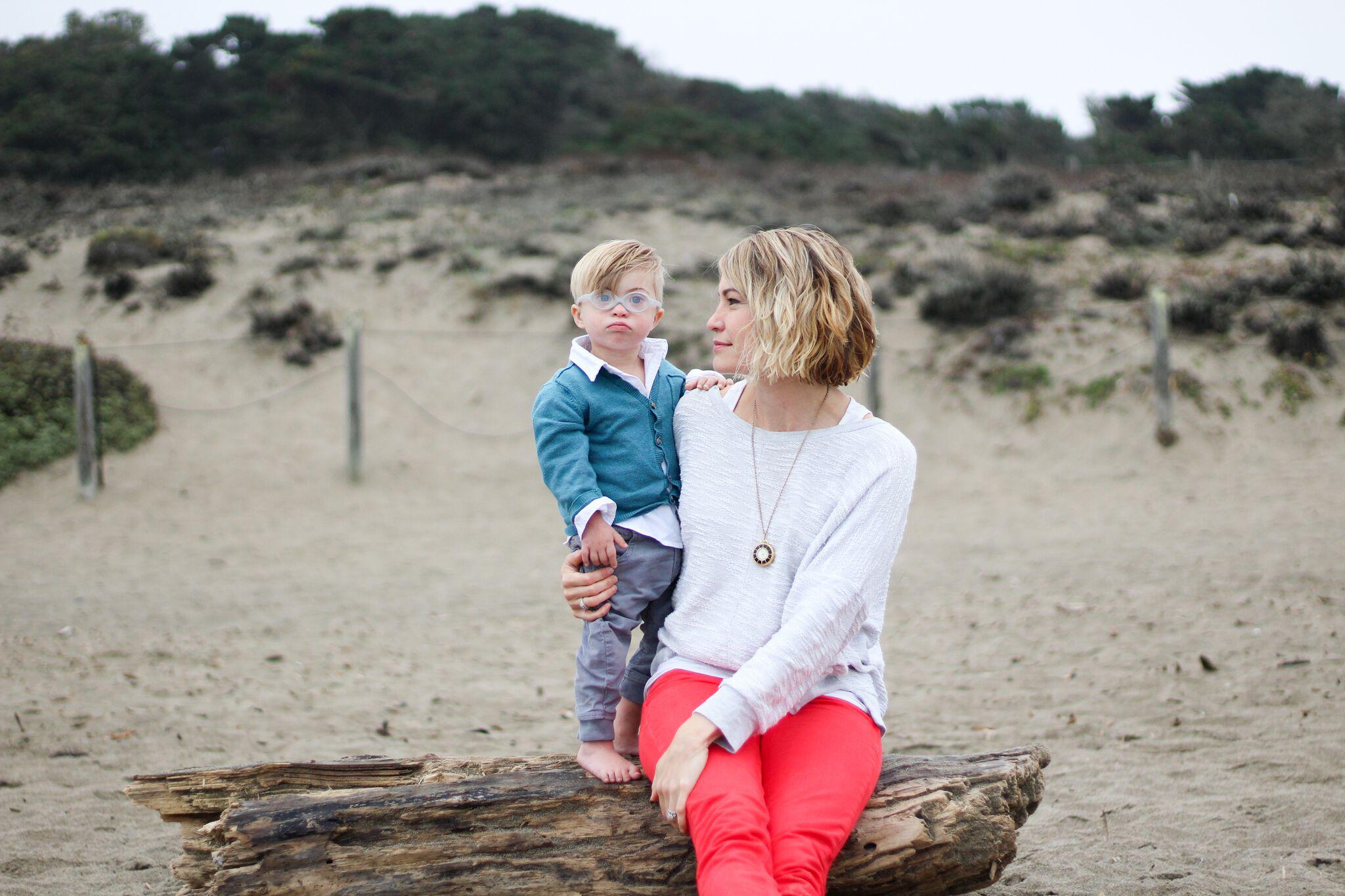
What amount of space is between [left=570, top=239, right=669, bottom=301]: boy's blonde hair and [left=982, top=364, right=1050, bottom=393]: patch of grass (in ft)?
31.4

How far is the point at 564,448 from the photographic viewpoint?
84.4 inches

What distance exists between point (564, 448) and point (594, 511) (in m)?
0.17

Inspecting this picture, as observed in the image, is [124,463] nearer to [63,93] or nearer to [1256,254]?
[1256,254]

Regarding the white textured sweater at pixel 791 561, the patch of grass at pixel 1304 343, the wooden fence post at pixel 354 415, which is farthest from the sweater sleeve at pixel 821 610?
the patch of grass at pixel 1304 343

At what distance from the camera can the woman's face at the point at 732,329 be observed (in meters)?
2.11

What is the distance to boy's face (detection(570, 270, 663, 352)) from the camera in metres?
2.22

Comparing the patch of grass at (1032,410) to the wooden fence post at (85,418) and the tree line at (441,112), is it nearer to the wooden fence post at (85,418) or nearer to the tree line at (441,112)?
the wooden fence post at (85,418)

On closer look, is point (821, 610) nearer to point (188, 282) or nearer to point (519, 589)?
point (519, 589)

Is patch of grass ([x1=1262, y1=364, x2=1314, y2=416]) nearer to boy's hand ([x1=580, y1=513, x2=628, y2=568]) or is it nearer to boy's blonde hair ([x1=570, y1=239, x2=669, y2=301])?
boy's blonde hair ([x1=570, y1=239, x2=669, y2=301])

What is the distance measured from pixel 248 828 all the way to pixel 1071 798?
277 cm

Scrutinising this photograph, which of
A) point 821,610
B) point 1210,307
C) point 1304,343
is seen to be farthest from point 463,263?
point 821,610

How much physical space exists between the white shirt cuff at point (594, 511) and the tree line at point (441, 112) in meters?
23.2

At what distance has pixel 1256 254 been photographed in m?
12.8

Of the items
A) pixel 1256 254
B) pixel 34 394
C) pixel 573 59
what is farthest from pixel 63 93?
pixel 1256 254
